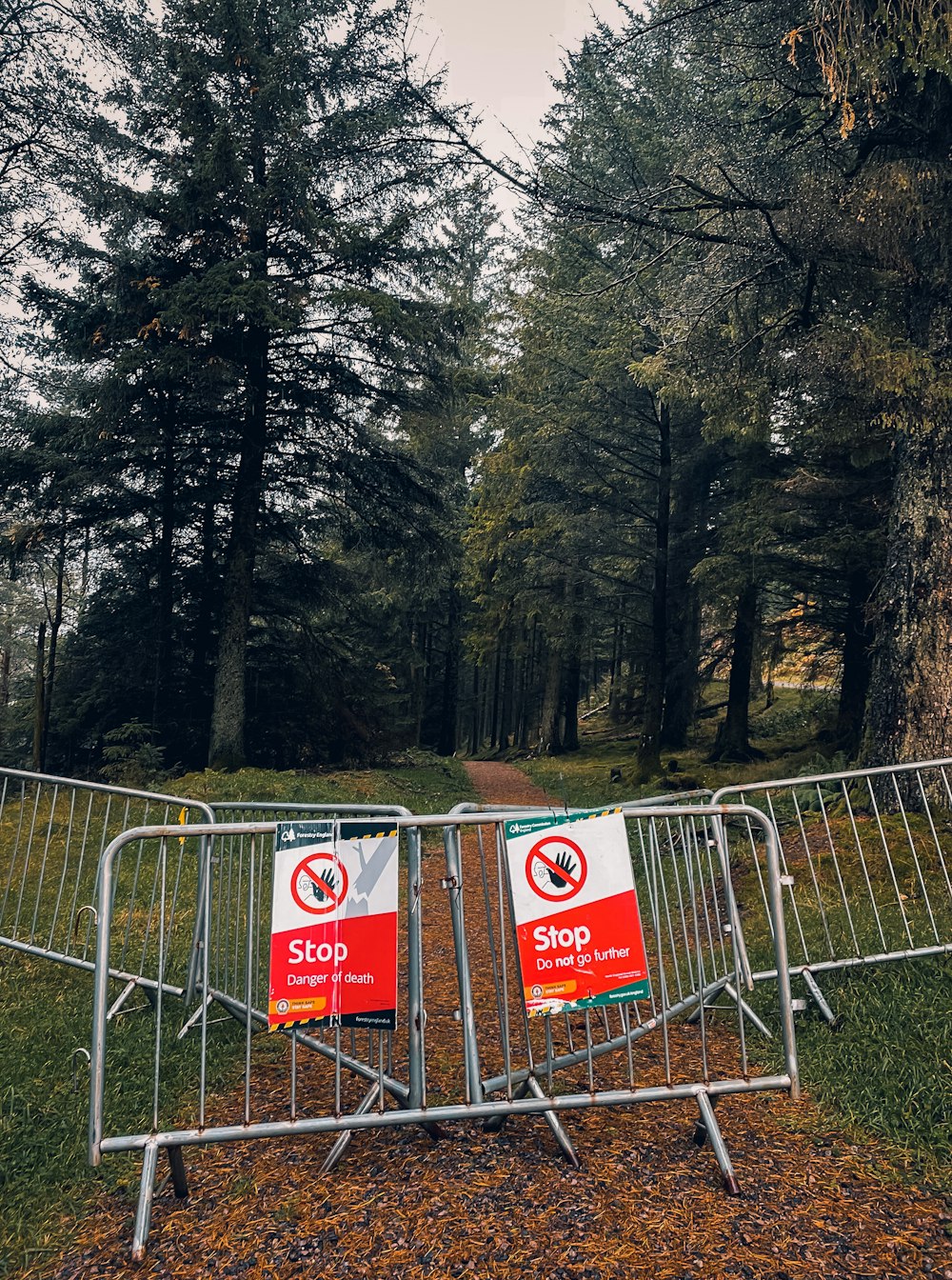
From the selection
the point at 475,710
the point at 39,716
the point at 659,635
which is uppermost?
the point at 659,635

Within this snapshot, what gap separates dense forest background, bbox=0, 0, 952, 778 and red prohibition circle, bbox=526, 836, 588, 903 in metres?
5.03

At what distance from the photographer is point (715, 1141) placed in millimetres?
3205

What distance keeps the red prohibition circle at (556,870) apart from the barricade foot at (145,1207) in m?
1.77

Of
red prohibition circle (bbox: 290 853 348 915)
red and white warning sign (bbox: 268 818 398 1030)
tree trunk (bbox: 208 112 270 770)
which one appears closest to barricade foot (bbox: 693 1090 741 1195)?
red and white warning sign (bbox: 268 818 398 1030)

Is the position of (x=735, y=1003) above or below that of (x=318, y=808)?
below

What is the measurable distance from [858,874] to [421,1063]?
4.99 metres

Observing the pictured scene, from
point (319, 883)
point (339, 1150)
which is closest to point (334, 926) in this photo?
point (319, 883)

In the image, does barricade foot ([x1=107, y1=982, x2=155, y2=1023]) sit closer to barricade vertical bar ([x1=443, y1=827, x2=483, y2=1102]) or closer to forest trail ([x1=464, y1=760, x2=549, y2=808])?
barricade vertical bar ([x1=443, y1=827, x2=483, y2=1102])

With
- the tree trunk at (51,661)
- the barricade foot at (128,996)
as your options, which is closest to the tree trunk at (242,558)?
the tree trunk at (51,661)

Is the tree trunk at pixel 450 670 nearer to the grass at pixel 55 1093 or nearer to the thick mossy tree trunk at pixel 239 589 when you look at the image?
the thick mossy tree trunk at pixel 239 589

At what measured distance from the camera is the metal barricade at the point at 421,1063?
3.13 m

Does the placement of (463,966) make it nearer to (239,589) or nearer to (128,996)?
(128,996)

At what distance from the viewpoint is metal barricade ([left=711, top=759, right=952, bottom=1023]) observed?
4.89m

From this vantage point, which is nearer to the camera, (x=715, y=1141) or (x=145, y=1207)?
(x=145, y=1207)
